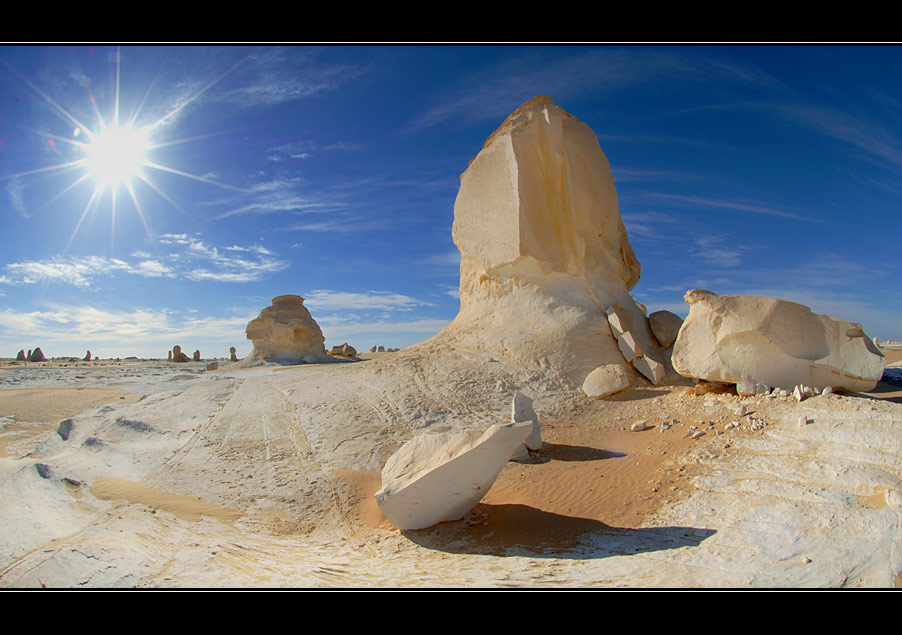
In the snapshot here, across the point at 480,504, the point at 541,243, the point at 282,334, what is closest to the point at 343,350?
the point at 282,334

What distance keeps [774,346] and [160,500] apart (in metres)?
9.38

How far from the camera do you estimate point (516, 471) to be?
7145mm

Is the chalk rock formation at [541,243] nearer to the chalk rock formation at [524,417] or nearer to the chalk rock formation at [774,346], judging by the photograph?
the chalk rock formation at [774,346]

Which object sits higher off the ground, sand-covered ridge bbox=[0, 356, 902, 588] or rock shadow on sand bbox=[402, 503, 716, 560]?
sand-covered ridge bbox=[0, 356, 902, 588]

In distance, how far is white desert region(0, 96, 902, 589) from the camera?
13.6 ft

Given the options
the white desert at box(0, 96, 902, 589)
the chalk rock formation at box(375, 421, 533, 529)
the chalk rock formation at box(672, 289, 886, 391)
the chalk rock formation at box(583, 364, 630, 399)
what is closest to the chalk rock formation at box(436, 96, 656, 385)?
the white desert at box(0, 96, 902, 589)

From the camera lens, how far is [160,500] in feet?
20.4

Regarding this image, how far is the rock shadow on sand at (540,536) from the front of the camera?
4441mm

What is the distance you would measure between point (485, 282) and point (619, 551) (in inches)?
350

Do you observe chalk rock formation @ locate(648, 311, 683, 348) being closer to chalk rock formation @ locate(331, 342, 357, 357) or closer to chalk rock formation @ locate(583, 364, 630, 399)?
chalk rock formation @ locate(583, 364, 630, 399)

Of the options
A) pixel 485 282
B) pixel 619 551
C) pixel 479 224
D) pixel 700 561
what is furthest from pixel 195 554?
pixel 479 224

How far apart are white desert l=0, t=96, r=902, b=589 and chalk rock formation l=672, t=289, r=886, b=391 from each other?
0.03 m

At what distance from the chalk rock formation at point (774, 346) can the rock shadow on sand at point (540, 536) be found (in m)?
4.18

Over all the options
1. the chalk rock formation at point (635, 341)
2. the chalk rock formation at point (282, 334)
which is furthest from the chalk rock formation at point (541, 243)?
the chalk rock formation at point (282, 334)
